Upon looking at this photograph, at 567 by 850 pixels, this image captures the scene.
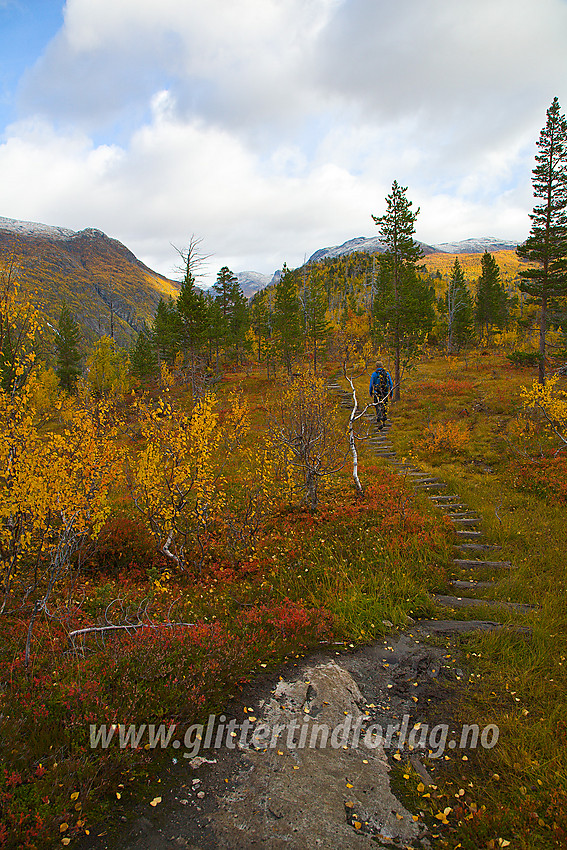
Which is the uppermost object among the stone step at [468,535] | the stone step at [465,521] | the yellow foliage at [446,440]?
the yellow foliage at [446,440]

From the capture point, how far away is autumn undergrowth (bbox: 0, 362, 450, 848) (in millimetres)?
3186

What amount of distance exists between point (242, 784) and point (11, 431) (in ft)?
19.8

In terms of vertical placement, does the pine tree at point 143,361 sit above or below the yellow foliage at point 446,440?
above

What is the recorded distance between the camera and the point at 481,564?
306 inches

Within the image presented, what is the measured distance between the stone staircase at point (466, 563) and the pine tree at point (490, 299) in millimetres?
45601

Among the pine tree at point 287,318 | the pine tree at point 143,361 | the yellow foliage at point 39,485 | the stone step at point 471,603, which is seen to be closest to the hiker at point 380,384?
the stone step at point 471,603

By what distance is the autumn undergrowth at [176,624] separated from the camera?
319 cm

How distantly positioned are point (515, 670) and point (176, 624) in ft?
14.9

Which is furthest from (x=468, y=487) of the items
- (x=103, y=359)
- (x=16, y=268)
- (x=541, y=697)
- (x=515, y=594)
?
(x=103, y=359)

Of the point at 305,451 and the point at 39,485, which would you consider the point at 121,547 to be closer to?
the point at 39,485

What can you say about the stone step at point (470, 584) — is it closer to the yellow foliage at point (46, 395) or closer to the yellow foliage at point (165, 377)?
the yellow foliage at point (165, 377)

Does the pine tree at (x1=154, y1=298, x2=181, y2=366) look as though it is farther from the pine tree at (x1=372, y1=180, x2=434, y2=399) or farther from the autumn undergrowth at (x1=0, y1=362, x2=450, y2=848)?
the autumn undergrowth at (x1=0, y1=362, x2=450, y2=848)

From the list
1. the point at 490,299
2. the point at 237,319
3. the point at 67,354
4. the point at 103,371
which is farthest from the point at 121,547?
the point at 490,299

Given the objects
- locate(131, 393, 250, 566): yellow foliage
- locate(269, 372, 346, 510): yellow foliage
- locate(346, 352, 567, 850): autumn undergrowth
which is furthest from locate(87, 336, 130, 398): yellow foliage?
locate(346, 352, 567, 850): autumn undergrowth
